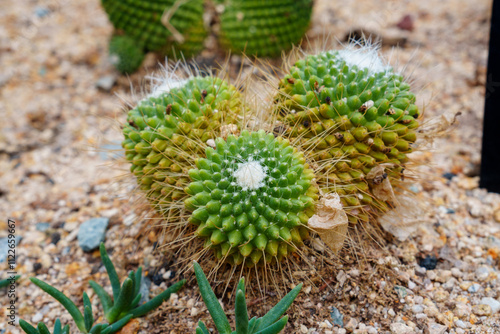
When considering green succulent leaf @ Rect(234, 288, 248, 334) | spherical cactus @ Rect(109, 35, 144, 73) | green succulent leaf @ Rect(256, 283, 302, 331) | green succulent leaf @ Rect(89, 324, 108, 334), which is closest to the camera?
green succulent leaf @ Rect(234, 288, 248, 334)

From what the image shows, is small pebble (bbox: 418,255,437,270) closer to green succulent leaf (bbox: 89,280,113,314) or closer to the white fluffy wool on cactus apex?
the white fluffy wool on cactus apex

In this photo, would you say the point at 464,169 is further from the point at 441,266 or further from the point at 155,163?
the point at 155,163

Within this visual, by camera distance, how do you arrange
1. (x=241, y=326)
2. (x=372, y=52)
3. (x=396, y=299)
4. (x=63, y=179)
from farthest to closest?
(x=63, y=179), (x=372, y=52), (x=396, y=299), (x=241, y=326)

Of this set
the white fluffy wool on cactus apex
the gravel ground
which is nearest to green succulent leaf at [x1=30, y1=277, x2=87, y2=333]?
the gravel ground

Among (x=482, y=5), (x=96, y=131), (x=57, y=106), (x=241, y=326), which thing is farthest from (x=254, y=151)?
(x=482, y=5)

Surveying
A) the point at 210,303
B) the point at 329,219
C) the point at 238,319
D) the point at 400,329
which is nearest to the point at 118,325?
the point at 210,303

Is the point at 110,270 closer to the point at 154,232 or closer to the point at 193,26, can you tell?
the point at 154,232
